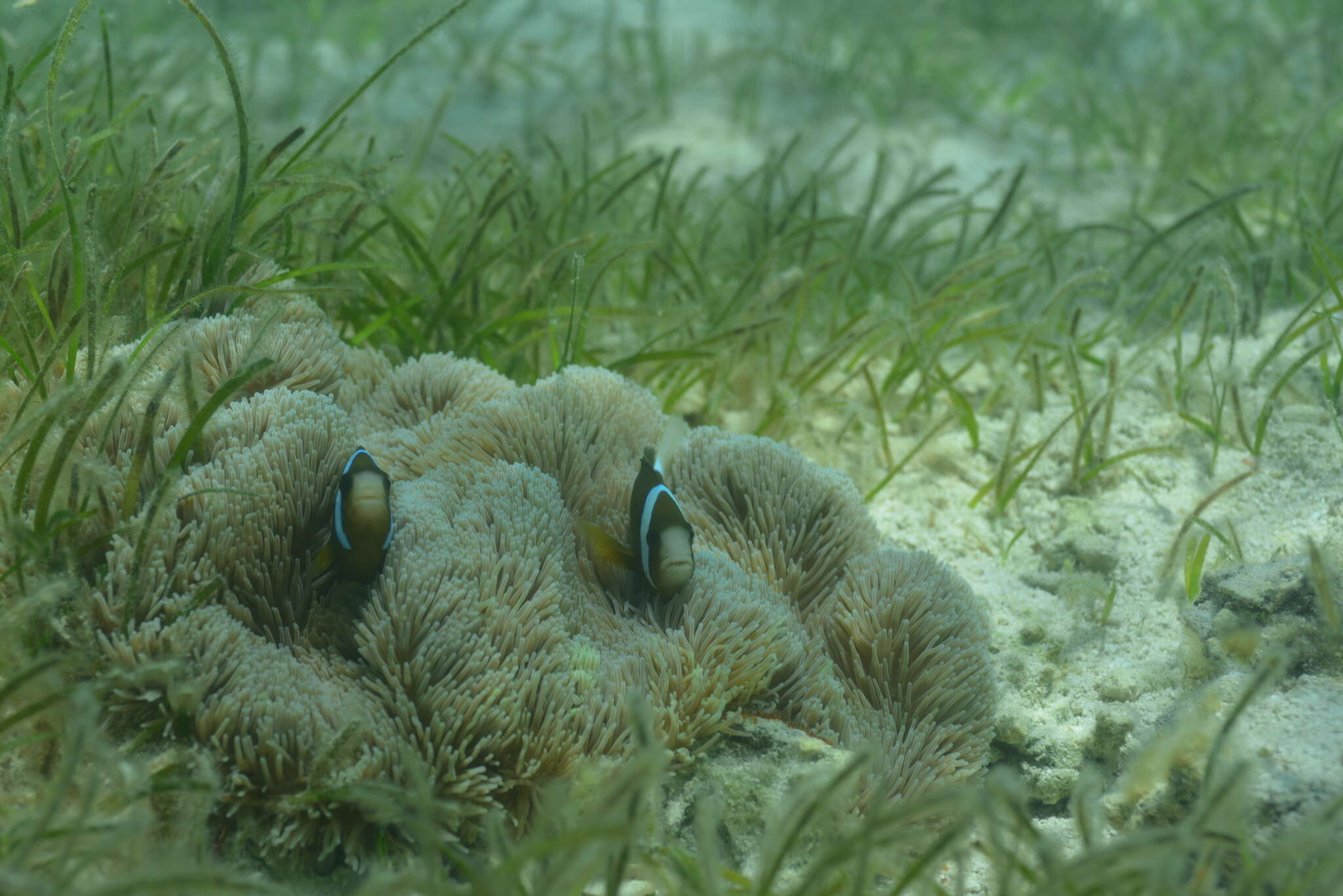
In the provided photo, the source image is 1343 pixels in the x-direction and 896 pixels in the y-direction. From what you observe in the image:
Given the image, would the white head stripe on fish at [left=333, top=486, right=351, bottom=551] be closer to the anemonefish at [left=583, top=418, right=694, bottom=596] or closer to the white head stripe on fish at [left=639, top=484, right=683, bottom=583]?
the anemonefish at [left=583, top=418, right=694, bottom=596]

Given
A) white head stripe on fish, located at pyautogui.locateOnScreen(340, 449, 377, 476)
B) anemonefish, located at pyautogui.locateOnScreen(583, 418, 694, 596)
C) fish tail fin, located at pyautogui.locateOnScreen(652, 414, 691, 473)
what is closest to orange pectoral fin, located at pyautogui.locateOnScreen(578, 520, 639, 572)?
anemonefish, located at pyautogui.locateOnScreen(583, 418, 694, 596)

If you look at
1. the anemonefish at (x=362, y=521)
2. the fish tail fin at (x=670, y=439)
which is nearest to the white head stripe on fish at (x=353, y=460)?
the anemonefish at (x=362, y=521)

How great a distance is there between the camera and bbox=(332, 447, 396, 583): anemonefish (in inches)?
74.4

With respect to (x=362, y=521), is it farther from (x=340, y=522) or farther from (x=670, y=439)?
(x=670, y=439)

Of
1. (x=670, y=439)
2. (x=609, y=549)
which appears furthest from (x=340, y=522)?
(x=670, y=439)

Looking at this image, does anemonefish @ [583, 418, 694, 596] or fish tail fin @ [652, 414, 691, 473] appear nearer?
anemonefish @ [583, 418, 694, 596]

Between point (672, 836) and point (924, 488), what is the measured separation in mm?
1912

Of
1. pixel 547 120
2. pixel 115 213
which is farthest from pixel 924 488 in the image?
pixel 547 120

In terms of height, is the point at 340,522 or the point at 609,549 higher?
the point at 609,549

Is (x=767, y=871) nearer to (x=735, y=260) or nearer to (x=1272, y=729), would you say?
(x=1272, y=729)

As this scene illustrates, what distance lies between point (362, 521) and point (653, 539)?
2.23 feet

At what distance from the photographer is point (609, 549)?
2.15m

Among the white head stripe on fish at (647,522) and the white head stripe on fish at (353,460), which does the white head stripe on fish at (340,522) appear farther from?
the white head stripe on fish at (647,522)

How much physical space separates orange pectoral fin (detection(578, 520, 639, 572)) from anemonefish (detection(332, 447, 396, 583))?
0.48 metres
